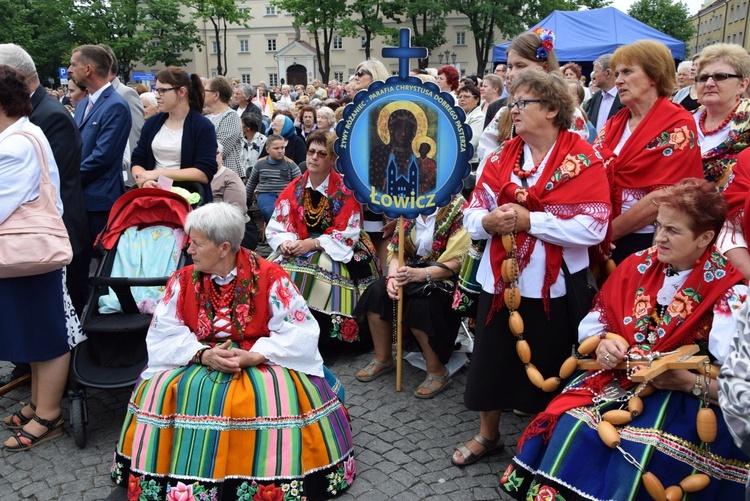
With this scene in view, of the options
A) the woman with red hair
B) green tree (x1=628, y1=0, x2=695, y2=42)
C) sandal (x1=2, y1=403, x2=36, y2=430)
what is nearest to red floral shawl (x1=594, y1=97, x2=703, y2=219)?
sandal (x1=2, y1=403, x2=36, y2=430)

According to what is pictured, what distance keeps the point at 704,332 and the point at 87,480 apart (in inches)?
129

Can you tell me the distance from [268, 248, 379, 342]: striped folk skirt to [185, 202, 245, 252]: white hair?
73.0 inches

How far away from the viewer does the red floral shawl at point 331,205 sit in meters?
5.50

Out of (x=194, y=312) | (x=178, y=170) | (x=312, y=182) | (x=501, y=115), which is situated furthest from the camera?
(x=312, y=182)

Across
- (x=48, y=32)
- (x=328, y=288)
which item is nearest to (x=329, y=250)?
(x=328, y=288)

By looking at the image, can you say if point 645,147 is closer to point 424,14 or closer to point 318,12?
point 318,12

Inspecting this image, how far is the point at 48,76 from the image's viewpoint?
5297cm

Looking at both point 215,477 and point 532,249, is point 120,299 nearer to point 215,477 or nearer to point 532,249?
point 215,477

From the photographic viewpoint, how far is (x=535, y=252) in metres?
3.37

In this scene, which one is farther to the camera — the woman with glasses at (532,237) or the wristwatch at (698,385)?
the woman with glasses at (532,237)

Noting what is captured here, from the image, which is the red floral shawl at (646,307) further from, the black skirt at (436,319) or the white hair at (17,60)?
the white hair at (17,60)

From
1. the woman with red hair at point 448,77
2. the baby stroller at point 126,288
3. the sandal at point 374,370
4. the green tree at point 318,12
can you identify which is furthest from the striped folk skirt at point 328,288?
the green tree at point 318,12

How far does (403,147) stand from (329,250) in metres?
1.31

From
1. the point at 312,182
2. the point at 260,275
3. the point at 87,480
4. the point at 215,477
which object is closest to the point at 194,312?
the point at 260,275
